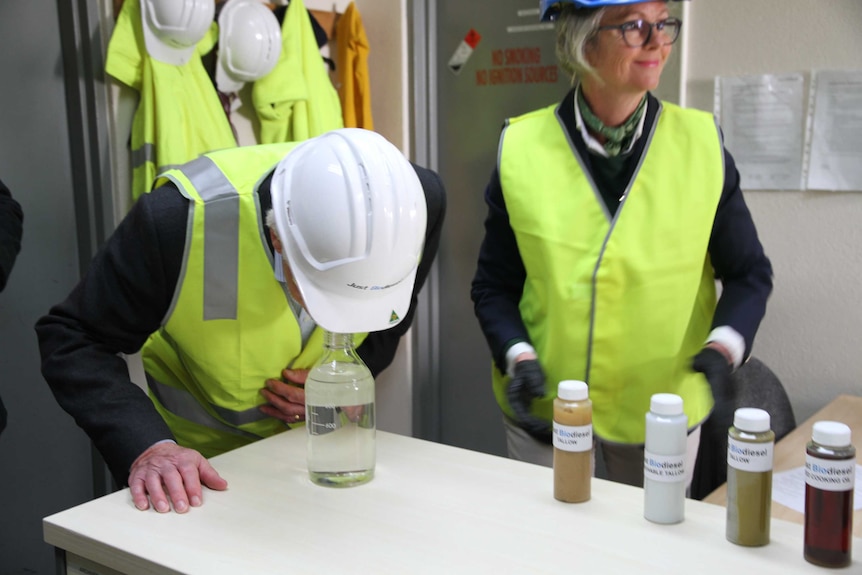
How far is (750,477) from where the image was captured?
1019mm

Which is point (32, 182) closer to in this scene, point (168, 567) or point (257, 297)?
point (257, 297)

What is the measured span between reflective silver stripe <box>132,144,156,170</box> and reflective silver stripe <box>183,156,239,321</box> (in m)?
1.06

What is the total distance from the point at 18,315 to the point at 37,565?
29.6 inches

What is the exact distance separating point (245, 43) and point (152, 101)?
1.21 ft

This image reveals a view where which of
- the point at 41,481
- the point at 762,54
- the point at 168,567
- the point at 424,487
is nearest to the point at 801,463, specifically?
the point at 424,487

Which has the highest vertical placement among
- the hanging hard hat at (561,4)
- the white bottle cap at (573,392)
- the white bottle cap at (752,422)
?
the hanging hard hat at (561,4)

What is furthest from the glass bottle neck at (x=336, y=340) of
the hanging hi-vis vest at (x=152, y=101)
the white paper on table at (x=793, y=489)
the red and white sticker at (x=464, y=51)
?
the red and white sticker at (x=464, y=51)

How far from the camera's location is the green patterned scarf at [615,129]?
1.65 meters

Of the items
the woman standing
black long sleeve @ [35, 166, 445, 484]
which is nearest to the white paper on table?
the woman standing

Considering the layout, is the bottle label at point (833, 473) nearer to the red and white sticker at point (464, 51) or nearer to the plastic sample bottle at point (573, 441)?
the plastic sample bottle at point (573, 441)

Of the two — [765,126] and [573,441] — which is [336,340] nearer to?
[573,441]

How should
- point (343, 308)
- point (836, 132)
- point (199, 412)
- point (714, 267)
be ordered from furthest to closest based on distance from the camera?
1. point (836, 132)
2. point (714, 267)
3. point (199, 412)
4. point (343, 308)

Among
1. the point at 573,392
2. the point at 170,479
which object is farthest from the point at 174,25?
the point at 573,392

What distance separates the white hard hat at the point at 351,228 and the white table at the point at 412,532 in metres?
0.25
